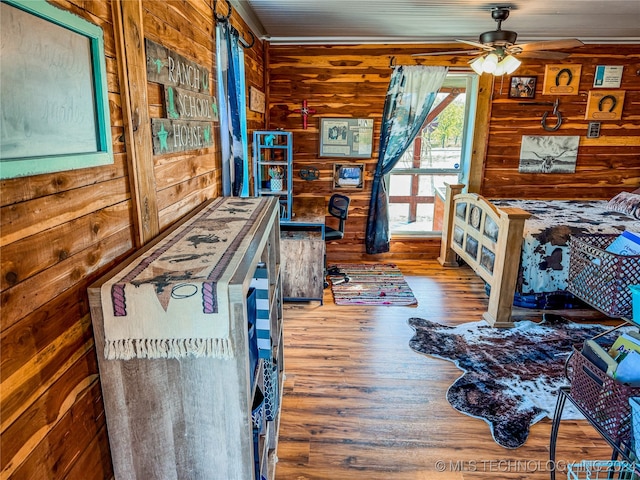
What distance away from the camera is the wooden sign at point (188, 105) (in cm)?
169

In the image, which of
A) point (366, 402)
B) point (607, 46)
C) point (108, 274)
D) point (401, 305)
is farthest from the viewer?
point (607, 46)

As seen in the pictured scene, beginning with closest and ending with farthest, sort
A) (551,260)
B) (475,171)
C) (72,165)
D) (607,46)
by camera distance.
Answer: (72,165) < (551,260) < (607,46) < (475,171)

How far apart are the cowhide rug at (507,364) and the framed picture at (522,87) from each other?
98.5 inches

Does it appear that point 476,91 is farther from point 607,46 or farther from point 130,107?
point 130,107

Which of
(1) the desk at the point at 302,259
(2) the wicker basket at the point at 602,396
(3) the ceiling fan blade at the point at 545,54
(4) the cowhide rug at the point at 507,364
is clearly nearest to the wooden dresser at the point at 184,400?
(2) the wicker basket at the point at 602,396

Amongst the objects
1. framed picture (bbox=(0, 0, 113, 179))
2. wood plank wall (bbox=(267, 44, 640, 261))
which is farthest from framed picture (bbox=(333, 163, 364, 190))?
framed picture (bbox=(0, 0, 113, 179))

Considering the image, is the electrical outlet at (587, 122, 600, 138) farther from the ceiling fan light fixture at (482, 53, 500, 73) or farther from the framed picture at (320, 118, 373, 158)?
the framed picture at (320, 118, 373, 158)

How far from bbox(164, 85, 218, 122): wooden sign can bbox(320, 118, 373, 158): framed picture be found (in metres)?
2.36

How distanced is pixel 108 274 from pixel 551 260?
10.8ft

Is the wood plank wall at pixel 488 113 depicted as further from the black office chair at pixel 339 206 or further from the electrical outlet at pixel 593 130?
the black office chair at pixel 339 206

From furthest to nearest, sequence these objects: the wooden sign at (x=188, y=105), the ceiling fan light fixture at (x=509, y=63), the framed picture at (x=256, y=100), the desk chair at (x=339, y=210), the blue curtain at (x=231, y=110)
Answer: the desk chair at (x=339, y=210), the framed picture at (x=256, y=100), the ceiling fan light fixture at (x=509, y=63), the blue curtain at (x=231, y=110), the wooden sign at (x=188, y=105)

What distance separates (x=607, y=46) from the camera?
14.4 ft

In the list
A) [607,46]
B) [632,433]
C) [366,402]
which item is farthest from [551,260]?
[607,46]

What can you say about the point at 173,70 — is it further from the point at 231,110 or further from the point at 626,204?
the point at 626,204
